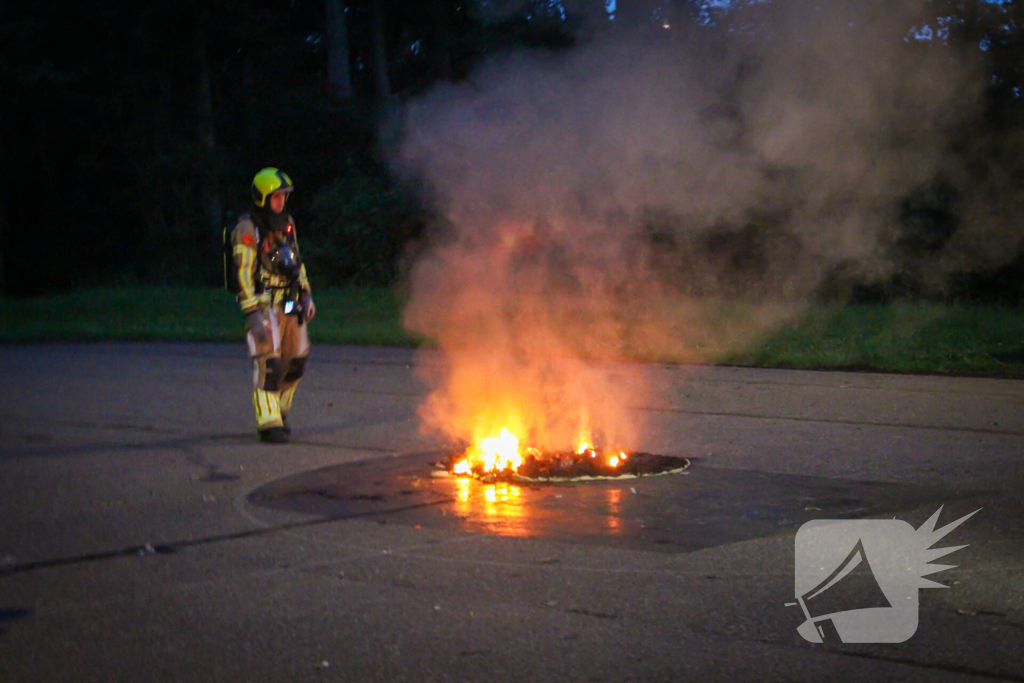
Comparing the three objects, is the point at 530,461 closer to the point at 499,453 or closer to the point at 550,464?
the point at 550,464

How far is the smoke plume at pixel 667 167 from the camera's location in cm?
667

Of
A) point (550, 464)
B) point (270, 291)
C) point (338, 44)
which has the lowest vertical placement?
point (550, 464)

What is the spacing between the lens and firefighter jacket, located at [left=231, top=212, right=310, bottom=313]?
9672 millimetres

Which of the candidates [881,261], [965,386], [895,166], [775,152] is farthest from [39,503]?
[965,386]

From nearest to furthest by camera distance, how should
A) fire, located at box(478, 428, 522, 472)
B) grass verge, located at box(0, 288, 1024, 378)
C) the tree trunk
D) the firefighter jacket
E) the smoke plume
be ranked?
the smoke plume → fire, located at box(478, 428, 522, 472) → the firefighter jacket → the tree trunk → grass verge, located at box(0, 288, 1024, 378)

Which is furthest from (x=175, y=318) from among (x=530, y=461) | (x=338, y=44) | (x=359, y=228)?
(x=530, y=461)

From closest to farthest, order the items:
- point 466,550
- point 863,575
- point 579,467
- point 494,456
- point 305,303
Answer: point 863,575 → point 466,550 → point 579,467 → point 494,456 → point 305,303

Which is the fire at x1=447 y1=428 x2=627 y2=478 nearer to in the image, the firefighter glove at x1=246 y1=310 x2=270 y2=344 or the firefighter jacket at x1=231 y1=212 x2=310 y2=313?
the firefighter glove at x1=246 y1=310 x2=270 y2=344

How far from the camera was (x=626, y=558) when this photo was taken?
6.07m

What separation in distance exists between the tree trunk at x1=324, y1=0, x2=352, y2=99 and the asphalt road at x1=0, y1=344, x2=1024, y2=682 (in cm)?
456

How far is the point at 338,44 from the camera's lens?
1398cm

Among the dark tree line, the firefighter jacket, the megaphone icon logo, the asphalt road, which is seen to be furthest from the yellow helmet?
the dark tree line

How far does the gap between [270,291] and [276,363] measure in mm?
584

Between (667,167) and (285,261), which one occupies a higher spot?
(667,167)
